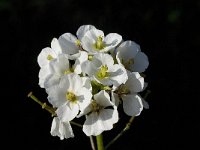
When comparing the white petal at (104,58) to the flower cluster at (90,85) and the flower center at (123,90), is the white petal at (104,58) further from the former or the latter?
the flower center at (123,90)

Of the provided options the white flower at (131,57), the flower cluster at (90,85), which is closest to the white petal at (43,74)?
the flower cluster at (90,85)

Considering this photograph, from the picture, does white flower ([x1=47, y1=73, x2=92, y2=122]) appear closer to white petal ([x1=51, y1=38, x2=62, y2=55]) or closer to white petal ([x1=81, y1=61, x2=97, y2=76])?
white petal ([x1=81, y1=61, x2=97, y2=76])

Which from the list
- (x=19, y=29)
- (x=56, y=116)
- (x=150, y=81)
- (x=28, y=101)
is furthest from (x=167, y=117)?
(x=56, y=116)

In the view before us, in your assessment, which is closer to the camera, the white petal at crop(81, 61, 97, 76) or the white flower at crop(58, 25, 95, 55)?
the white petal at crop(81, 61, 97, 76)

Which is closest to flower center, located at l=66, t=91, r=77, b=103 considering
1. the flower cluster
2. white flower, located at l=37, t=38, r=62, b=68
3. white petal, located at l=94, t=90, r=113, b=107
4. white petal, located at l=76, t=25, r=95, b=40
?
the flower cluster

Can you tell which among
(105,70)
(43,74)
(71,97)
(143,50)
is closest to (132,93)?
(105,70)

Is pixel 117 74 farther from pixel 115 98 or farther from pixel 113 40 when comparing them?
pixel 113 40
